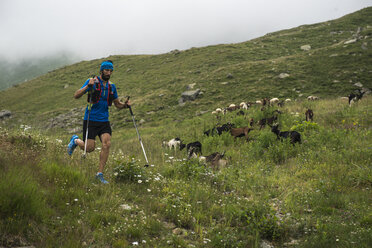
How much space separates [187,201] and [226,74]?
22.1 m

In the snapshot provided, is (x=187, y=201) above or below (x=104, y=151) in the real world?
below

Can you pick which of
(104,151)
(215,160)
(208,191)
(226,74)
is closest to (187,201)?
(208,191)

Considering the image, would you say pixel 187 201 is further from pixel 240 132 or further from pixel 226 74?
pixel 226 74

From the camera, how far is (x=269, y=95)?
1948cm

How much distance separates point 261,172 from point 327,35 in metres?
37.4

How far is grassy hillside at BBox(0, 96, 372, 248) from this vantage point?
346 centimetres

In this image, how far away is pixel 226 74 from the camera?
85.1 ft

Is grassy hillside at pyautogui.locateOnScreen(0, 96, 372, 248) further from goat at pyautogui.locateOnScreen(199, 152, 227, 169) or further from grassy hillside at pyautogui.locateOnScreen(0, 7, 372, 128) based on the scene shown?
grassy hillside at pyautogui.locateOnScreen(0, 7, 372, 128)

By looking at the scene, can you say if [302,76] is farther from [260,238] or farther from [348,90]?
[260,238]

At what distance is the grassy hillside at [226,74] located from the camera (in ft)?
66.5

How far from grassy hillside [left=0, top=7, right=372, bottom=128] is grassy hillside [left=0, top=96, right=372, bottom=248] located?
12.8 metres

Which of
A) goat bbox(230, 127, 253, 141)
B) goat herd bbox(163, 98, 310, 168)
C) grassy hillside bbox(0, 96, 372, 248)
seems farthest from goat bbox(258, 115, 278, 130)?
grassy hillside bbox(0, 96, 372, 248)

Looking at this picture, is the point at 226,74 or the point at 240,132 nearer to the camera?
the point at 240,132

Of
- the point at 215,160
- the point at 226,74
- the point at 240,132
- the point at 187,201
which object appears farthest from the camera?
the point at 226,74
